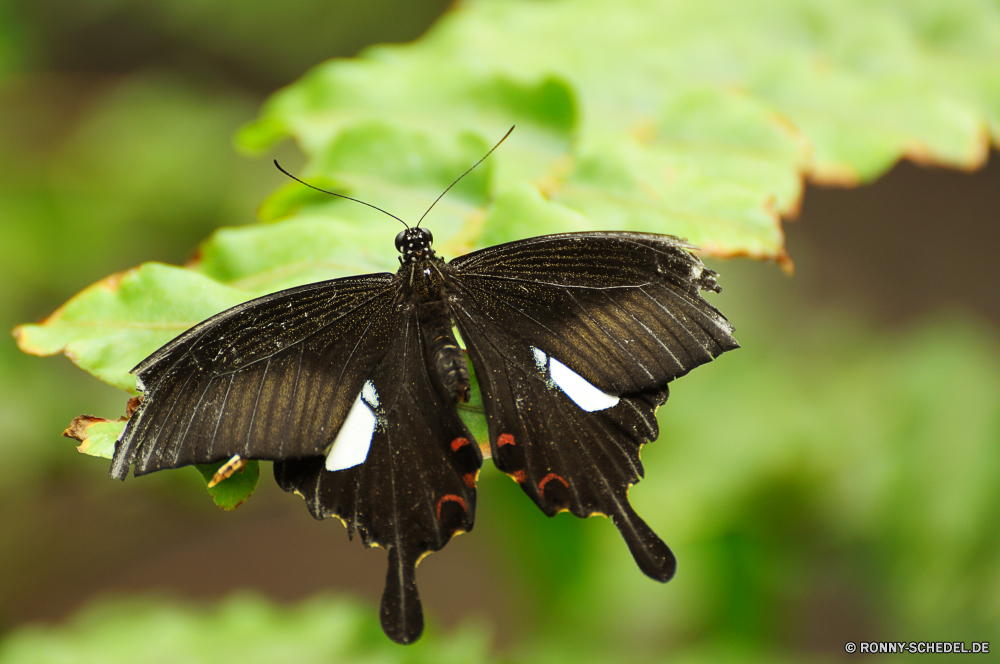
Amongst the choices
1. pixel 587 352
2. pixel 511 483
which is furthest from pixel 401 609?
pixel 511 483

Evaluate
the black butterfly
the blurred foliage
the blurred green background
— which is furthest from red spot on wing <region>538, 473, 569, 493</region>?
the blurred foliage

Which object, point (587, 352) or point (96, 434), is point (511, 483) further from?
point (96, 434)

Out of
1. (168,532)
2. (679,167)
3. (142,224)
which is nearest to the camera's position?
(679,167)

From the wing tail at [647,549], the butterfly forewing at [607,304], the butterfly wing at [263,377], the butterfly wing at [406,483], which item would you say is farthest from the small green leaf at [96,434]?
the wing tail at [647,549]

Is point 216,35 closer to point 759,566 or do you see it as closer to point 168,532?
point 168,532

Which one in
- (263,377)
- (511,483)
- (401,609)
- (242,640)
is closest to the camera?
(401,609)

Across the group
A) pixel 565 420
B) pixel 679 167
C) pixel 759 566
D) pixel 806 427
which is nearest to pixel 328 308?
pixel 565 420

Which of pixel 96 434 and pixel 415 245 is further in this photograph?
pixel 415 245
